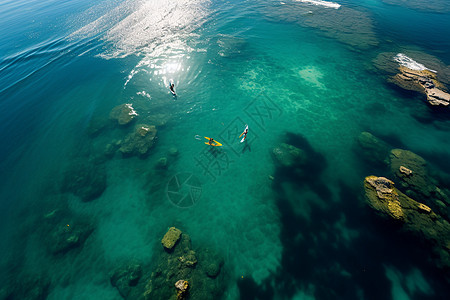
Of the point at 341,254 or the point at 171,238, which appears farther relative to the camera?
the point at 171,238

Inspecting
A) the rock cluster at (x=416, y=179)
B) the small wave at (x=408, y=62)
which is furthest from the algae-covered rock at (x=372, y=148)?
the small wave at (x=408, y=62)

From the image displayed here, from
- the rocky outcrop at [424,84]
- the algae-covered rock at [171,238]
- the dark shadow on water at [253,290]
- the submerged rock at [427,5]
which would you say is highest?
the submerged rock at [427,5]

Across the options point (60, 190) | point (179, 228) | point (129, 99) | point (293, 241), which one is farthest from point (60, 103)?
point (293, 241)

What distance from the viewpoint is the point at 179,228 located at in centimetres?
1723

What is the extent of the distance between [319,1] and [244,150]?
232 ft

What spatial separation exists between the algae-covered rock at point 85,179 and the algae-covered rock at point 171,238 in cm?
1111

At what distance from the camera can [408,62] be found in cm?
3238

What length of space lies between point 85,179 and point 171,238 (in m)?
15.0

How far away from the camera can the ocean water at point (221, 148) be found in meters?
15.3

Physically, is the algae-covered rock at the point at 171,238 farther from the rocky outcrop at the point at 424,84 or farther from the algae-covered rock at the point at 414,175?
the rocky outcrop at the point at 424,84

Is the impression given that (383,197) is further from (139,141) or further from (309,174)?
(139,141)

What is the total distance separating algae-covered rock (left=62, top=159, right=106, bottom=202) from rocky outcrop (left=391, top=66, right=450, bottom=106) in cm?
4989

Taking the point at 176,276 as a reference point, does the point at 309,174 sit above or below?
above

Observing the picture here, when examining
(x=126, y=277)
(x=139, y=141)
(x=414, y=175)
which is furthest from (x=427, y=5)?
(x=126, y=277)
